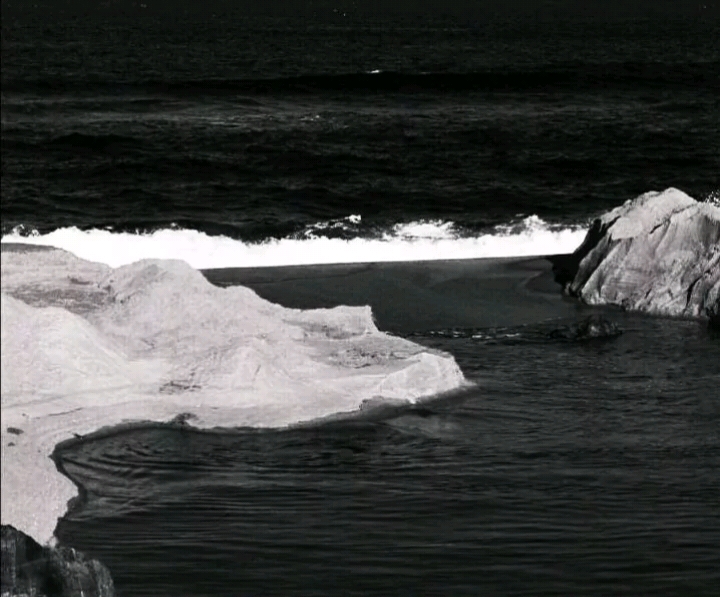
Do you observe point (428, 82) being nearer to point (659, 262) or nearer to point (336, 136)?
point (336, 136)

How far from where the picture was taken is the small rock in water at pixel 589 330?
26297mm

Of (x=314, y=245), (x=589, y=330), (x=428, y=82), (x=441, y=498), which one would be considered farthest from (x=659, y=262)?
(x=428, y=82)

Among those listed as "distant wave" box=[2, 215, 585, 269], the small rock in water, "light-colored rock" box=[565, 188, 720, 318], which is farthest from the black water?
the small rock in water

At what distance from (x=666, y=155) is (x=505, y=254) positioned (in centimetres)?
2133

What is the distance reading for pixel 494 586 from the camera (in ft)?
53.4

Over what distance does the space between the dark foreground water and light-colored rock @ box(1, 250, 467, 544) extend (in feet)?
1.36

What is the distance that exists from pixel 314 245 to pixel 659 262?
9.27m

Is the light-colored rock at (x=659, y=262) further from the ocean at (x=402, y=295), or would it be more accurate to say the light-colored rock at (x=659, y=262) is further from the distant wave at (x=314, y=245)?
the distant wave at (x=314, y=245)

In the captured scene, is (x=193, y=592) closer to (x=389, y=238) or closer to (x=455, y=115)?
(x=389, y=238)

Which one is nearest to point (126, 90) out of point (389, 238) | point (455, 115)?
point (455, 115)

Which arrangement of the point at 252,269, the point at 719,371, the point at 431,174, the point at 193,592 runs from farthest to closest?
the point at 431,174 → the point at 252,269 → the point at 719,371 → the point at 193,592

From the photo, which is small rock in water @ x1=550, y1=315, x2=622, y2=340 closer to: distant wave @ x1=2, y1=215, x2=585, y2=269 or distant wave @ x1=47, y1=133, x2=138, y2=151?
distant wave @ x1=2, y1=215, x2=585, y2=269

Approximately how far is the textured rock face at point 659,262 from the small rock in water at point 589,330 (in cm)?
181

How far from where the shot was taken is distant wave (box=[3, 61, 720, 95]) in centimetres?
6725
